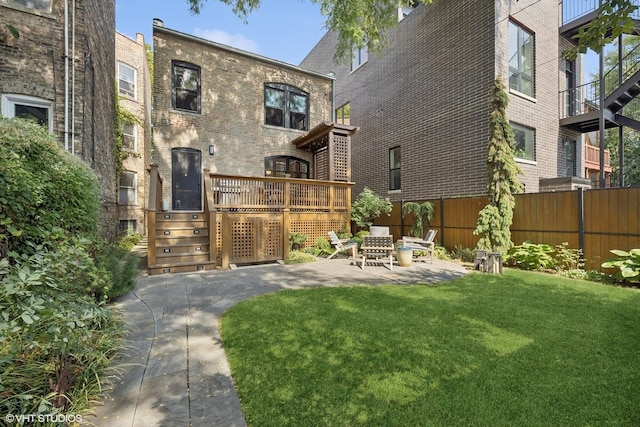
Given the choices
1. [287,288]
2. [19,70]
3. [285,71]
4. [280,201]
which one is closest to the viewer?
[287,288]

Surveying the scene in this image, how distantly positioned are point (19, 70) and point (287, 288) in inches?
280

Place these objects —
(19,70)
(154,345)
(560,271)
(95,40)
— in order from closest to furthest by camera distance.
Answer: (154,345) < (19,70) < (560,271) < (95,40)

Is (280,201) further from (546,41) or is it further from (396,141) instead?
(546,41)

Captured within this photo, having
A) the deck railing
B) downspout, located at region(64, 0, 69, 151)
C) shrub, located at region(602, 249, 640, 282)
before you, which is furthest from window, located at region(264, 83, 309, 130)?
shrub, located at region(602, 249, 640, 282)

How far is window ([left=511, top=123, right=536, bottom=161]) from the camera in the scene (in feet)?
31.2

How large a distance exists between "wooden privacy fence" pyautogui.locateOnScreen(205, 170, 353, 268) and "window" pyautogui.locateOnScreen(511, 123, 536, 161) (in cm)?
639

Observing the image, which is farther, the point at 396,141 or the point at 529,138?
the point at 396,141

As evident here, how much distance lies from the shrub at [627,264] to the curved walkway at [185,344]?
2.86 meters

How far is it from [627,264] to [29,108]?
42.0 ft

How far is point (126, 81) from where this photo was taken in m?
13.8

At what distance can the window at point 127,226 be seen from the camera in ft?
39.9

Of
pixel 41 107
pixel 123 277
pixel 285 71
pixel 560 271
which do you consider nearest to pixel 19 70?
pixel 41 107

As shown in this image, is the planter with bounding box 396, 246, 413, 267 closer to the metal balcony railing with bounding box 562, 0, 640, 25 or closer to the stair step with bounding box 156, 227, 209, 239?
the stair step with bounding box 156, 227, 209, 239

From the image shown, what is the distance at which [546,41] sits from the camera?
10008 mm
